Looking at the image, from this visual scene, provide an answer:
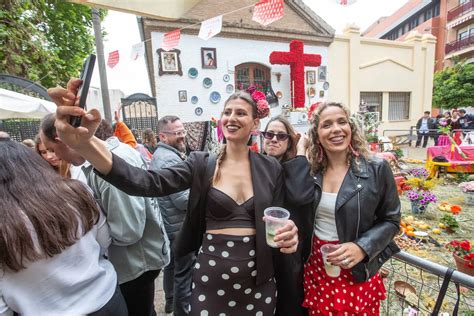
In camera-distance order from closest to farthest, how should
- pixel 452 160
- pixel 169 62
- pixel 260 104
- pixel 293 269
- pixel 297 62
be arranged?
pixel 293 269
pixel 260 104
pixel 452 160
pixel 169 62
pixel 297 62

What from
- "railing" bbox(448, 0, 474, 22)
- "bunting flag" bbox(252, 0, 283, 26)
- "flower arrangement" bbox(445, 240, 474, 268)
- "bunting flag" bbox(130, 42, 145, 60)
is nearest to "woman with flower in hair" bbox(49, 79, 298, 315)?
"flower arrangement" bbox(445, 240, 474, 268)

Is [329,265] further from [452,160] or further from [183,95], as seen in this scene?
[183,95]

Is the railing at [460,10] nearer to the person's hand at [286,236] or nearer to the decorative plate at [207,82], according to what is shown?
the decorative plate at [207,82]

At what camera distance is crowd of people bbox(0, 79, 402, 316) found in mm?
1008

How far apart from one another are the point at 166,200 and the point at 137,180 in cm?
150

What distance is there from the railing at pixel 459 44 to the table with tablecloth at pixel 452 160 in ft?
73.7

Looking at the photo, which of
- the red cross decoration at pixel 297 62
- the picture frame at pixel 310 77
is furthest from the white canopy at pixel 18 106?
the picture frame at pixel 310 77

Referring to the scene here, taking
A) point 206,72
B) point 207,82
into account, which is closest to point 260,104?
point 207,82

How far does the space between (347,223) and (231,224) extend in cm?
64

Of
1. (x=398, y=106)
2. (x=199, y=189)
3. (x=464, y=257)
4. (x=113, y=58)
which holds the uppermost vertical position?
(x=113, y=58)

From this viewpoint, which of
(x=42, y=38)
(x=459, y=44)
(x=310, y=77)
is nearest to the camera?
(x=42, y=38)

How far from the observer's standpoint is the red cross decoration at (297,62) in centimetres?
1071

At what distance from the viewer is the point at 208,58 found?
980cm

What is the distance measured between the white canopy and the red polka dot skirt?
544 cm
